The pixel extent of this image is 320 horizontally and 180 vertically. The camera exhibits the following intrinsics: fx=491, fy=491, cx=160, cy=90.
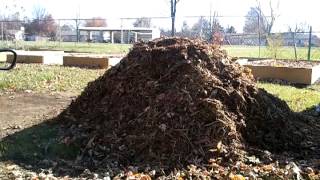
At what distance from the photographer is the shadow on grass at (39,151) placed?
5.03 metres

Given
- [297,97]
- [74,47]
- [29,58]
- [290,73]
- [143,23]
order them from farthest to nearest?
[143,23] → [74,47] → [29,58] → [290,73] → [297,97]

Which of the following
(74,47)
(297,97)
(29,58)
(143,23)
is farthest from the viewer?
(143,23)

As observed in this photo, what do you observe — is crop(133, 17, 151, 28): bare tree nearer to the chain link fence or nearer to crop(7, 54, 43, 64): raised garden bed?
the chain link fence

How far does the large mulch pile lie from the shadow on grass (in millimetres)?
176

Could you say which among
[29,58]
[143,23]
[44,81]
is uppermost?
[143,23]

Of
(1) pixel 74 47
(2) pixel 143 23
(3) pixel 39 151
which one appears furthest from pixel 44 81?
(2) pixel 143 23

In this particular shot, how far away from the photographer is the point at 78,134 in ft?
19.3

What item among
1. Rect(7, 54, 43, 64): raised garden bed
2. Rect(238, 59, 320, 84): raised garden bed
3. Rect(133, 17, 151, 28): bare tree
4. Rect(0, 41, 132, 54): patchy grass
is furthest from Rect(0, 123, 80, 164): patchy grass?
Rect(133, 17, 151, 28): bare tree

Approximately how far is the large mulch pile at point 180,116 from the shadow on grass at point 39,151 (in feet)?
0.58

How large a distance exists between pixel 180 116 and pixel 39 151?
1617 mm

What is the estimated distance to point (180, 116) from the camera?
17.9ft

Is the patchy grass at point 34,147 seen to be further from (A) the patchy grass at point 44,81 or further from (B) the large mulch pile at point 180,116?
(A) the patchy grass at point 44,81

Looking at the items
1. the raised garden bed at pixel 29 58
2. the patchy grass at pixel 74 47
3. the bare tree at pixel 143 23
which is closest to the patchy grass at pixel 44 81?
the raised garden bed at pixel 29 58

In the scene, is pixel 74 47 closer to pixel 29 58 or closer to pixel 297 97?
pixel 29 58
